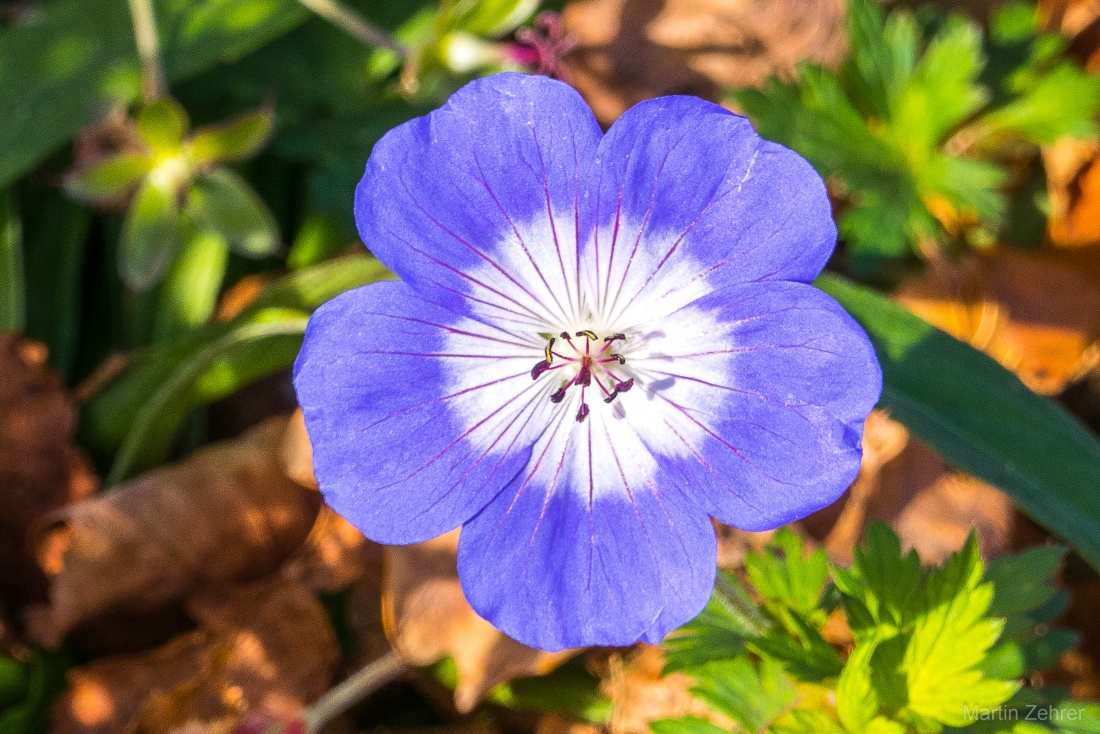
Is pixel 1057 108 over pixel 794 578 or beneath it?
over

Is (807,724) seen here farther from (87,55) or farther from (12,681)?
(87,55)

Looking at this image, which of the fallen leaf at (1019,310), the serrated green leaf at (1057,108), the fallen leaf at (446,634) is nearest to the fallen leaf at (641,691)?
the fallen leaf at (446,634)

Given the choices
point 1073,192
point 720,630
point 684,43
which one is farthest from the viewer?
point 1073,192

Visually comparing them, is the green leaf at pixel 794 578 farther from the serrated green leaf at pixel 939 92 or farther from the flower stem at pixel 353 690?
the serrated green leaf at pixel 939 92

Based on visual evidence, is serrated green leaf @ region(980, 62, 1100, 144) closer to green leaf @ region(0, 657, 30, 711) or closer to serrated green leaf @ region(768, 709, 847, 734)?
serrated green leaf @ region(768, 709, 847, 734)

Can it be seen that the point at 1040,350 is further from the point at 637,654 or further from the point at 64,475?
the point at 64,475

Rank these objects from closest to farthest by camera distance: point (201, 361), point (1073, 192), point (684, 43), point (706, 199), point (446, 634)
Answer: point (706, 199), point (446, 634), point (201, 361), point (684, 43), point (1073, 192)

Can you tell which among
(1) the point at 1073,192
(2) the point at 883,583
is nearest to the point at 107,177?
(2) the point at 883,583
